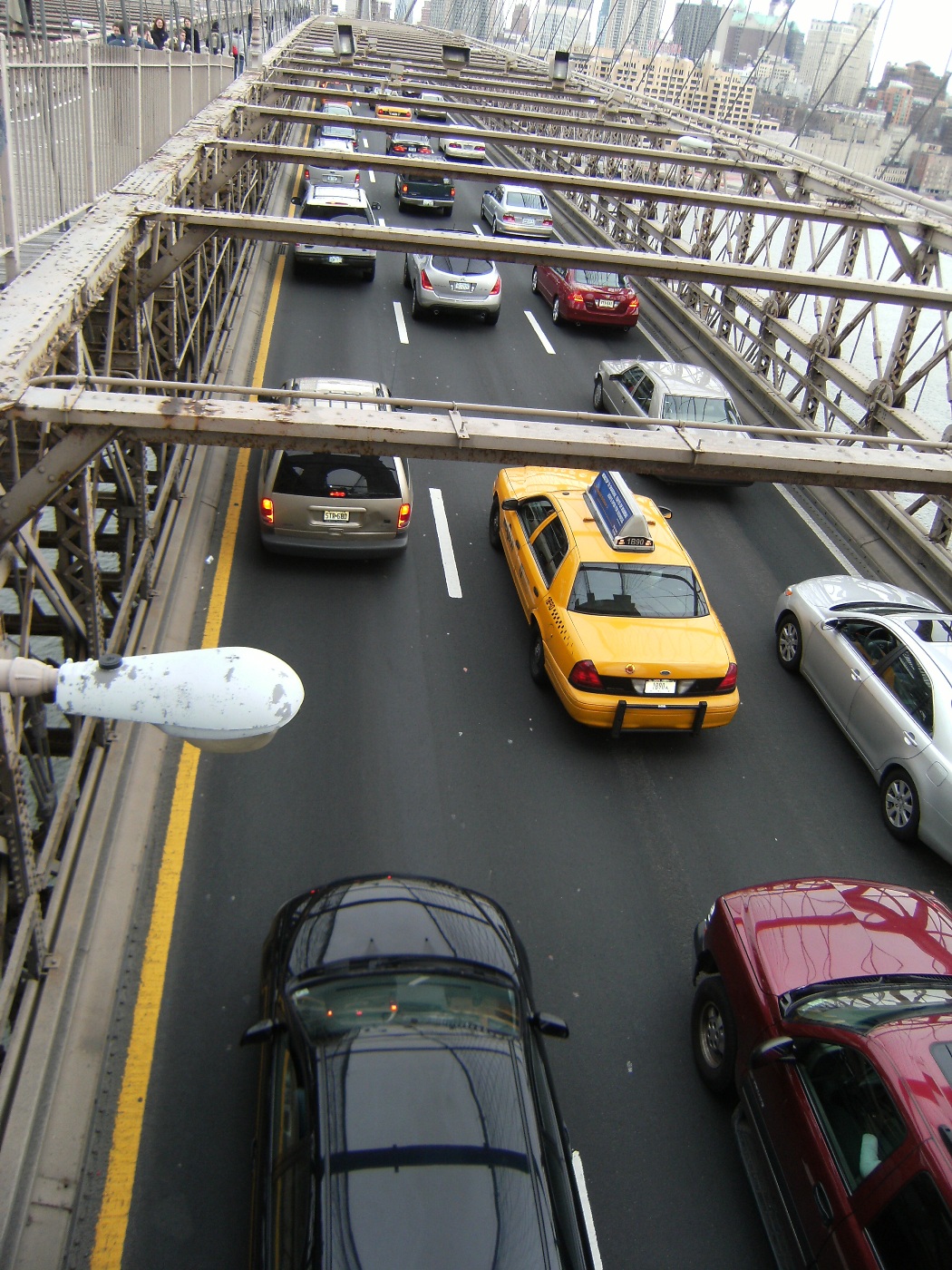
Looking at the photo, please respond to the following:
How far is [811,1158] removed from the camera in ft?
16.8

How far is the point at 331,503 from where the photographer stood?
11.0m

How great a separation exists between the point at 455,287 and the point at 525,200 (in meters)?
9.44

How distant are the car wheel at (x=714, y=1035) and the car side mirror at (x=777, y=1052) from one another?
0.55 meters

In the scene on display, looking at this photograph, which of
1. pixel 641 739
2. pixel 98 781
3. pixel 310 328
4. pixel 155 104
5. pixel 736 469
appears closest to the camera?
pixel 736 469

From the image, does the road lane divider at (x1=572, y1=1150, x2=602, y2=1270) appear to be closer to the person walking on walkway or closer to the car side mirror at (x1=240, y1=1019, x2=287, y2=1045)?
the car side mirror at (x1=240, y1=1019, x2=287, y2=1045)

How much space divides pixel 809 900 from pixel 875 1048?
153 centimetres

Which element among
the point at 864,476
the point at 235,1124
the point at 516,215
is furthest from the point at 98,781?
the point at 516,215

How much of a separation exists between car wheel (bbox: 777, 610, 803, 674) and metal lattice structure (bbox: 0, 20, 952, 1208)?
2.07 m

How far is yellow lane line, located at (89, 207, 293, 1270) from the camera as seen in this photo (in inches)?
202

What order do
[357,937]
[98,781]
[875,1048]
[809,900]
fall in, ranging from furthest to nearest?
[98,781], [809,900], [357,937], [875,1048]

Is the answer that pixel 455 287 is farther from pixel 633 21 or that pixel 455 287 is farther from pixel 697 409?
pixel 633 21

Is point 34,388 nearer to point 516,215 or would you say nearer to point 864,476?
point 864,476

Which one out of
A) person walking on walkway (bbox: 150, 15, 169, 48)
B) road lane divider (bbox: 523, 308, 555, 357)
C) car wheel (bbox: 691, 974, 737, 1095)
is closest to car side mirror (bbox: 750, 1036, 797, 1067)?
car wheel (bbox: 691, 974, 737, 1095)

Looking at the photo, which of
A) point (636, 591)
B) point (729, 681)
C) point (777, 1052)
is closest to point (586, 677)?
point (636, 591)
